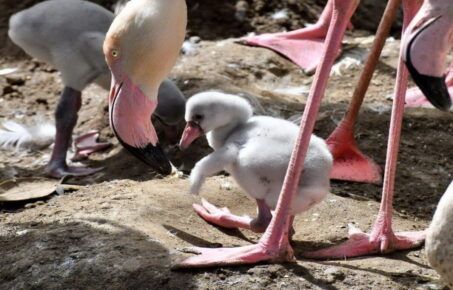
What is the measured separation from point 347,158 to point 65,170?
136cm

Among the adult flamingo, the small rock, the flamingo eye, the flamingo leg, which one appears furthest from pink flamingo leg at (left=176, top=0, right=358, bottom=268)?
the small rock

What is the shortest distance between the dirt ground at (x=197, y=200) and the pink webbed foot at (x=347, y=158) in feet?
0.19

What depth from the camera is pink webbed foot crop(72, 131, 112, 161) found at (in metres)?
4.91

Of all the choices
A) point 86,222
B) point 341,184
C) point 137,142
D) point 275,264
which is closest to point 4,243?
point 86,222

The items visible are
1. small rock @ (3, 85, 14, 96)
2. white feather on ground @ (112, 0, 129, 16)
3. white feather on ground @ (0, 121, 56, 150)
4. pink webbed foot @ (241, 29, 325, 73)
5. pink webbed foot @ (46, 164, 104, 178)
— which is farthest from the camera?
white feather on ground @ (112, 0, 129, 16)

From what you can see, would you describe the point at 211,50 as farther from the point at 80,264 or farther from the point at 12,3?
the point at 80,264

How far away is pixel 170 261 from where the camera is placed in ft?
9.92

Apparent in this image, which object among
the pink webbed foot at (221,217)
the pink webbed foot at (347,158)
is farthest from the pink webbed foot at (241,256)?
the pink webbed foot at (347,158)

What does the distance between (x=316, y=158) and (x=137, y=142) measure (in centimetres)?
60

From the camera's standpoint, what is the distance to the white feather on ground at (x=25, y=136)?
505cm

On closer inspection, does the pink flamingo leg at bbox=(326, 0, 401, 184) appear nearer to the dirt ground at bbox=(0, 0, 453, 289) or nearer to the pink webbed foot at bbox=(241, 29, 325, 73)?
the dirt ground at bbox=(0, 0, 453, 289)

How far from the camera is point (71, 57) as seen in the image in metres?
4.76

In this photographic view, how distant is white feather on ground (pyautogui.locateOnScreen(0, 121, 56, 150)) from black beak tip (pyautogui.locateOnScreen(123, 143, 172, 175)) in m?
1.89

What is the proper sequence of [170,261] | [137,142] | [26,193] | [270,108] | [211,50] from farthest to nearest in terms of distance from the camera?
[211,50] → [270,108] → [26,193] → [137,142] → [170,261]
